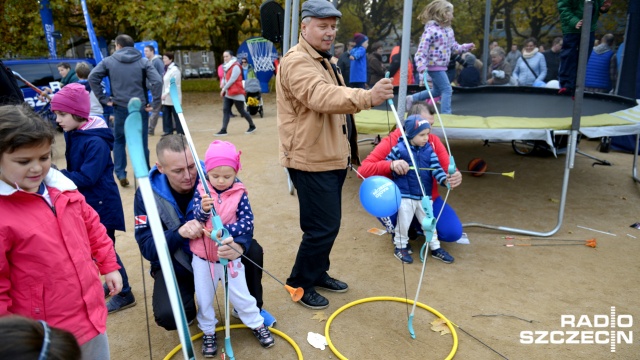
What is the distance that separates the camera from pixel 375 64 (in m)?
10.1

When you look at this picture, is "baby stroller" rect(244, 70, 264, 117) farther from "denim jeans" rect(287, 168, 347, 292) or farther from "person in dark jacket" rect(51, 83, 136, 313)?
"denim jeans" rect(287, 168, 347, 292)

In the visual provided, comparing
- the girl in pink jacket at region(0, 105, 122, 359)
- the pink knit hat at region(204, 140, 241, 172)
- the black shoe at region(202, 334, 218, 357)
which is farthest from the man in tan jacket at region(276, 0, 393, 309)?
the girl in pink jacket at region(0, 105, 122, 359)

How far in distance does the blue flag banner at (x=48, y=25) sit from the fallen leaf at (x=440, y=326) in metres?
15.1

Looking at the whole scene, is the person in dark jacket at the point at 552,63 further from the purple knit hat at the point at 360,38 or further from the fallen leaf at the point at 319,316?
the fallen leaf at the point at 319,316

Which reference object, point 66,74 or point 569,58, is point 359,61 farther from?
point 66,74

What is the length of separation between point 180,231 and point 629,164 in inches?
278

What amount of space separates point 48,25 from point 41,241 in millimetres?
15466

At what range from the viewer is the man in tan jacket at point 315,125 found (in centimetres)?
250

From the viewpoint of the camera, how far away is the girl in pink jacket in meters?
1.64

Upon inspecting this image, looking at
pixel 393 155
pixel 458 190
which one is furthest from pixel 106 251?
pixel 458 190

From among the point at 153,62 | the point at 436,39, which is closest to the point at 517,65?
the point at 436,39

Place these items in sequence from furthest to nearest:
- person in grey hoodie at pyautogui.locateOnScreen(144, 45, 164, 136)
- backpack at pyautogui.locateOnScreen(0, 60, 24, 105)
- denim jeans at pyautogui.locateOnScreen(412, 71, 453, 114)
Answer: person in grey hoodie at pyautogui.locateOnScreen(144, 45, 164, 136) < denim jeans at pyautogui.locateOnScreen(412, 71, 453, 114) < backpack at pyautogui.locateOnScreen(0, 60, 24, 105)

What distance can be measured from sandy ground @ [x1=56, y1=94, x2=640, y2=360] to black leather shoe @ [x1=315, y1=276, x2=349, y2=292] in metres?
0.06


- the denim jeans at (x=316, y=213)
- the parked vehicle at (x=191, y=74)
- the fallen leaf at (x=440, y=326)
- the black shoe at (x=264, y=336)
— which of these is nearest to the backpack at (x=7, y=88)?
the denim jeans at (x=316, y=213)
